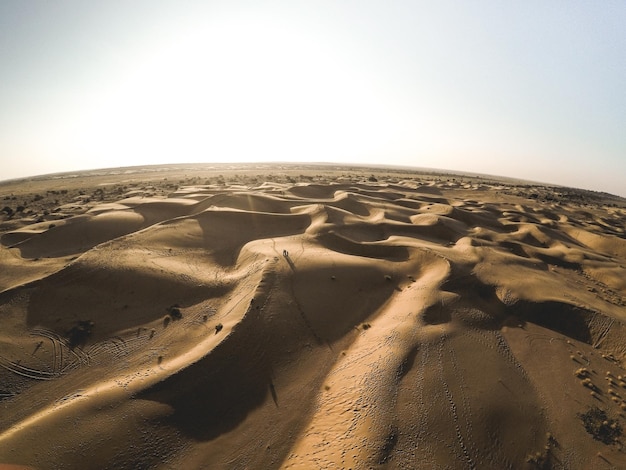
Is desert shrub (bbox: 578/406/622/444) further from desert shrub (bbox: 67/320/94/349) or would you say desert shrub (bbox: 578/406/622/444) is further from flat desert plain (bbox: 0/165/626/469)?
desert shrub (bbox: 67/320/94/349)

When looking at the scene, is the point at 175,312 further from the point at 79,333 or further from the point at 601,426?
the point at 601,426

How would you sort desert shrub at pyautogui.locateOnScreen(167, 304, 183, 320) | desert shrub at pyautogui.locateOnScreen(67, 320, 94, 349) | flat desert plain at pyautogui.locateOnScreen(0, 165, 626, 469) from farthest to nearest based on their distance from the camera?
1. desert shrub at pyautogui.locateOnScreen(167, 304, 183, 320)
2. desert shrub at pyautogui.locateOnScreen(67, 320, 94, 349)
3. flat desert plain at pyautogui.locateOnScreen(0, 165, 626, 469)

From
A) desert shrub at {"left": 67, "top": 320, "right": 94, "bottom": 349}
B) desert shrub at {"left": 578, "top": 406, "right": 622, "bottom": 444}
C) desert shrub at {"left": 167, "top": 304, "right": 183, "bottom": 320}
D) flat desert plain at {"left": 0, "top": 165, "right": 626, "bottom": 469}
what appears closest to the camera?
flat desert plain at {"left": 0, "top": 165, "right": 626, "bottom": 469}

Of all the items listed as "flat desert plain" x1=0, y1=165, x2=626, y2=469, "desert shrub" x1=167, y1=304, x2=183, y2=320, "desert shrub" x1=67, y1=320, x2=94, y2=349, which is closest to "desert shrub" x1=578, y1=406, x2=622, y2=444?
"flat desert plain" x1=0, y1=165, x2=626, y2=469

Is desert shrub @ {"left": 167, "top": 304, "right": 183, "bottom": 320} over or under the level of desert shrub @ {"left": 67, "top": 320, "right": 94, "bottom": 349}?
over

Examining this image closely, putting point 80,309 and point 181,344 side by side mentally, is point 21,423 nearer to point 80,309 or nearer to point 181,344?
point 181,344

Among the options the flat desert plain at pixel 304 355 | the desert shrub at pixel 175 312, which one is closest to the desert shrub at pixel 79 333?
the flat desert plain at pixel 304 355
